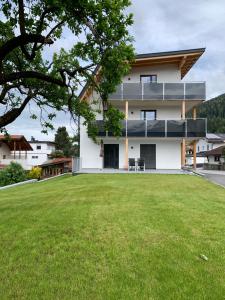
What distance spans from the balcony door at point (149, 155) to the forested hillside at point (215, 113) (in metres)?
84.8

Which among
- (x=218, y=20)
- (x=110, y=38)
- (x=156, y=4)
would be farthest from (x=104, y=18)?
(x=218, y=20)

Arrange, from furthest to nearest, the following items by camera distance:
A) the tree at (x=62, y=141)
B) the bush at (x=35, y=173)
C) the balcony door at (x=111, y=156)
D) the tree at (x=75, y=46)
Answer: the tree at (x=62, y=141)
the balcony door at (x=111, y=156)
the bush at (x=35, y=173)
the tree at (x=75, y=46)

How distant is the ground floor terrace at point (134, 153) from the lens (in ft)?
98.3

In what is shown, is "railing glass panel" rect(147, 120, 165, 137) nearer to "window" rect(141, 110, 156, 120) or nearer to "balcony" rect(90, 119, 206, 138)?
"balcony" rect(90, 119, 206, 138)

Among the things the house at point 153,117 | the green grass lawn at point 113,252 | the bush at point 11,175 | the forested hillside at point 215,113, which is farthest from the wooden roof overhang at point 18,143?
the forested hillside at point 215,113

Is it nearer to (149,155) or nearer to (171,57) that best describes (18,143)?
(149,155)

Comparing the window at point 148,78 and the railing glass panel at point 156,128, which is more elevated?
the window at point 148,78

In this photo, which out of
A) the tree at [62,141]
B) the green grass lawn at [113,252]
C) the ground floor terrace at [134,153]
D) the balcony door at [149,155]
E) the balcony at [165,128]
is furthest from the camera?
the tree at [62,141]

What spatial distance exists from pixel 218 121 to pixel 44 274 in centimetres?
12135

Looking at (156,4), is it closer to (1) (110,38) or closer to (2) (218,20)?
(1) (110,38)

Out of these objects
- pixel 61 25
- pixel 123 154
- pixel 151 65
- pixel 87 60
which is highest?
pixel 151 65

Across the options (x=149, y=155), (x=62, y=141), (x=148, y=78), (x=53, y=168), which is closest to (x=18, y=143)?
(x=53, y=168)

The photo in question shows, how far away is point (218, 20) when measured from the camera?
1403cm

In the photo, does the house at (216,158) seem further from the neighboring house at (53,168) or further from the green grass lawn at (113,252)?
the green grass lawn at (113,252)
